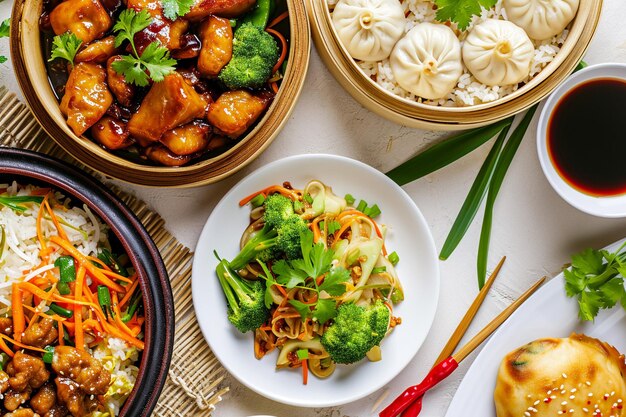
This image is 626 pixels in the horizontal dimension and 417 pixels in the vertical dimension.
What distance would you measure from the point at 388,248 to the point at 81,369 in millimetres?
1392

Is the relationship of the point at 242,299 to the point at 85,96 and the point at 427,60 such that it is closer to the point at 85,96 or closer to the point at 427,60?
the point at 85,96

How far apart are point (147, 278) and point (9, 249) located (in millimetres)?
567

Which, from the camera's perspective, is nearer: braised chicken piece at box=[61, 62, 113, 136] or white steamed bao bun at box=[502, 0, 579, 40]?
braised chicken piece at box=[61, 62, 113, 136]

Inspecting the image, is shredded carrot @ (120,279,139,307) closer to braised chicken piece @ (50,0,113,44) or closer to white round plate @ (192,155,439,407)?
white round plate @ (192,155,439,407)

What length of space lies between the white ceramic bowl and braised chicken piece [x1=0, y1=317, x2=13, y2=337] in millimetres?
2275

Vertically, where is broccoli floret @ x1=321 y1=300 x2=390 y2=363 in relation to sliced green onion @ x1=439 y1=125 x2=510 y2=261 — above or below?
below

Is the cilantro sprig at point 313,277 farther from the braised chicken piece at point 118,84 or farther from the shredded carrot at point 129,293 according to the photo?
the braised chicken piece at point 118,84

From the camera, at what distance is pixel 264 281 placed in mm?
2893

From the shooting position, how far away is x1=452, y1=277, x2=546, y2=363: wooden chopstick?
3.06 metres

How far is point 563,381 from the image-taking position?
2.89 m

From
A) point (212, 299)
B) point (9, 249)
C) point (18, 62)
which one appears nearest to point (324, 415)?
point (212, 299)

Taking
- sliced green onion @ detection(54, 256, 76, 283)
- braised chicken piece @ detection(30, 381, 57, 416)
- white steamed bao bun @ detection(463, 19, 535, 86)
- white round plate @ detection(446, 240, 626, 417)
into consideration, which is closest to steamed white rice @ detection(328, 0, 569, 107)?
white steamed bao bun @ detection(463, 19, 535, 86)

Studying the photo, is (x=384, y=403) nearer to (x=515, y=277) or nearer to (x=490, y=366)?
(x=490, y=366)

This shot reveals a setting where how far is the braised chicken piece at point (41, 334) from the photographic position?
97.8 inches
